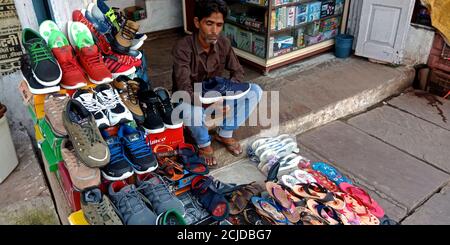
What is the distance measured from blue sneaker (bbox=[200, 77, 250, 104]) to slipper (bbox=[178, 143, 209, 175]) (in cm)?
36

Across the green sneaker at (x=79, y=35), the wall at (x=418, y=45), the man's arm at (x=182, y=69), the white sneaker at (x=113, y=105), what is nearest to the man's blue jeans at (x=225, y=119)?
the man's arm at (x=182, y=69)

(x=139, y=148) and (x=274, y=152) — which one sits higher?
(x=139, y=148)

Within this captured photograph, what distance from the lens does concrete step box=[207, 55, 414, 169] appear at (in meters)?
3.32

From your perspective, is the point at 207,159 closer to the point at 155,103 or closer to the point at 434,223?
the point at 155,103

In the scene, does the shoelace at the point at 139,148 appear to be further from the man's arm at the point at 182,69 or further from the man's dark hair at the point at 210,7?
the man's dark hair at the point at 210,7

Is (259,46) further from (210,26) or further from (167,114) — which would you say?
(167,114)

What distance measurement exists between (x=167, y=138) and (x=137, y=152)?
0.43 metres

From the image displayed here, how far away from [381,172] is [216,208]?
1.49 meters

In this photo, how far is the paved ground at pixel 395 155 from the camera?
2.70 meters

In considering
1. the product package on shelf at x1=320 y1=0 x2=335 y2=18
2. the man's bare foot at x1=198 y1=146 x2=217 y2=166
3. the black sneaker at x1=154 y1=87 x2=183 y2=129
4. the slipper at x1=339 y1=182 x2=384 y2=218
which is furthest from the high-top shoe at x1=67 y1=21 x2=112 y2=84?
the product package on shelf at x1=320 y1=0 x2=335 y2=18

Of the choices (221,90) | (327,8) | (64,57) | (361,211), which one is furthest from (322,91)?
(64,57)

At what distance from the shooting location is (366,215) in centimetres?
243

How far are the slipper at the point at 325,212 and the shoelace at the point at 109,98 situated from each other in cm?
139

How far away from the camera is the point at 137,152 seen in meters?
2.12
